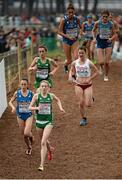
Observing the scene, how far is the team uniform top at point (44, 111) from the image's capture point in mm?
11445

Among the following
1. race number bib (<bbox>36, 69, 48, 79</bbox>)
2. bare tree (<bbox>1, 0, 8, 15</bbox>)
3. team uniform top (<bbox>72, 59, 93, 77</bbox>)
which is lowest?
bare tree (<bbox>1, 0, 8, 15</bbox>)

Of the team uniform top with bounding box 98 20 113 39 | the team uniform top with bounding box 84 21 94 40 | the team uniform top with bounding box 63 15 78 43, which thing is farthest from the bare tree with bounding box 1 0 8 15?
the team uniform top with bounding box 98 20 113 39

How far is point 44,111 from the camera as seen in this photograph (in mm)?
11445

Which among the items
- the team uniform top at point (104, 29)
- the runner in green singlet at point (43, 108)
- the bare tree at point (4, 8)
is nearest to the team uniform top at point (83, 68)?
the runner in green singlet at point (43, 108)

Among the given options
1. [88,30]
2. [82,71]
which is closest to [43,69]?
[82,71]

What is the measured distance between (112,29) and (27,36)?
1215 centimetres

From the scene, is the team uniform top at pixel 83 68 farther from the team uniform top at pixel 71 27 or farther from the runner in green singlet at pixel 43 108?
the team uniform top at pixel 71 27

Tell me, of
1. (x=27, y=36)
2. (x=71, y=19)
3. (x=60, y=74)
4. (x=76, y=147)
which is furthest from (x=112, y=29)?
(x=27, y=36)

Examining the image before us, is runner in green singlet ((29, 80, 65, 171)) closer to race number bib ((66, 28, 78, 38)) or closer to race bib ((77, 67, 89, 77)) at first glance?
race bib ((77, 67, 89, 77))

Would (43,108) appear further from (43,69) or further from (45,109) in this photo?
(43,69)

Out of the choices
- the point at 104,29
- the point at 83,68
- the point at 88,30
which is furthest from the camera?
the point at 88,30

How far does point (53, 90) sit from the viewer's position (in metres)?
18.5

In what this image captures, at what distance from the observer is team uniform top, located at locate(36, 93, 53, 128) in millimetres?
11445

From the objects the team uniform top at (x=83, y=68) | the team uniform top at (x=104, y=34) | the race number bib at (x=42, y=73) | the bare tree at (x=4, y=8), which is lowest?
the bare tree at (x=4, y=8)
